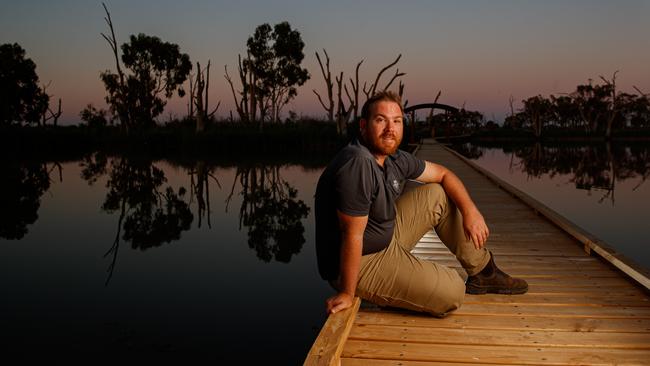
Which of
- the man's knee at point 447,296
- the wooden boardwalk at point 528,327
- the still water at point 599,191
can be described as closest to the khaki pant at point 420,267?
the man's knee at point 447,296

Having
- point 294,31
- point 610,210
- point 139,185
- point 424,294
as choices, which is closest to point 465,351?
point 424,294

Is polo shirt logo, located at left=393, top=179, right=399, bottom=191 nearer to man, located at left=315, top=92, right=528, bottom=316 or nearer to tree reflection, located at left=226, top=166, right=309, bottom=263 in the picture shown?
man, located at left=315, top=92, right=528, bottom=316

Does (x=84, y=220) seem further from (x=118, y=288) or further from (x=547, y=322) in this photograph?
(x=547, y=322)

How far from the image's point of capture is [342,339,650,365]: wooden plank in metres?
2.35

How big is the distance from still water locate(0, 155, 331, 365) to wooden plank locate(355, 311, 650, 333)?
144cm

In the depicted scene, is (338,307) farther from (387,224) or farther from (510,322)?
(510,322)

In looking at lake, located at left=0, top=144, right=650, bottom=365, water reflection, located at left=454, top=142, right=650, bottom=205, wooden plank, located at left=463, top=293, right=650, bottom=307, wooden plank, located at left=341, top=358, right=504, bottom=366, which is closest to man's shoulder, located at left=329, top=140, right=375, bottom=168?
wooden plank, located at left=341, top=358, right=504, bottom=366

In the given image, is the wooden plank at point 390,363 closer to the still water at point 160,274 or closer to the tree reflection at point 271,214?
the still water at point 160,274

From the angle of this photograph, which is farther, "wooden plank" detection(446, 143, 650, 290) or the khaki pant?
"wooden plank" detection(446, 143, 650, 290)

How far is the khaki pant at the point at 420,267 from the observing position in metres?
2.65

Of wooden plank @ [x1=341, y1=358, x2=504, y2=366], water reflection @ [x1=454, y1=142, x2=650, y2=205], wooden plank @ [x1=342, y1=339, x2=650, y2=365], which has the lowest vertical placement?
water reflection @ [x1=454, y1=142, x2=650, y2=205]

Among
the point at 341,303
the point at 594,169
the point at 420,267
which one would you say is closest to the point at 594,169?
the point at 594,169

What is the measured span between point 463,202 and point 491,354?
2.84 feet

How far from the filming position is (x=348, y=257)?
2.40 m
